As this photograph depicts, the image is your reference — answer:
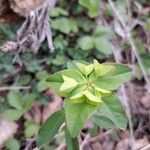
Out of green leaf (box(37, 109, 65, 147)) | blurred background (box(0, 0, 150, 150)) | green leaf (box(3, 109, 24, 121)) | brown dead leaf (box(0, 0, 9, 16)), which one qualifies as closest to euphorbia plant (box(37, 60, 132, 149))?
green leaf (box(37, 109, 65, 147))

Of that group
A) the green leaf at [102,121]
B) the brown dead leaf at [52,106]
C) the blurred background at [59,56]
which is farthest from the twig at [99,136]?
the green leaf at [102,121]

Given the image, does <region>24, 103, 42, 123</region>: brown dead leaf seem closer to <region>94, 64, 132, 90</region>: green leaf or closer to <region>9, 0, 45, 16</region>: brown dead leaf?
<region>9, 0, 45, 16</region>: brown dead leaf

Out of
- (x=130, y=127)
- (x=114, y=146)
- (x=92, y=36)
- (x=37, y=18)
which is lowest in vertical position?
(x=114, y=146)

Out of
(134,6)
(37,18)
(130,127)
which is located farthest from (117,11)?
(130,127)

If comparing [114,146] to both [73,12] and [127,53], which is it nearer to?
[127,53]

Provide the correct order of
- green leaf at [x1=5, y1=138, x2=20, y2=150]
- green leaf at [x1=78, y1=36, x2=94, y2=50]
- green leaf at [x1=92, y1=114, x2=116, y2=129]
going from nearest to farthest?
green leaf at [x1=92, y1=114, x2=116, y2=129] < green leaf at [x1=5, y1=138, x2=20, y2=150] < green leaf at [x1=78, y1=36, x2=94, y2=50]

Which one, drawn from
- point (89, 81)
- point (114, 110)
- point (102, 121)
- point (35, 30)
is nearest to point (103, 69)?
point (89, 81)
